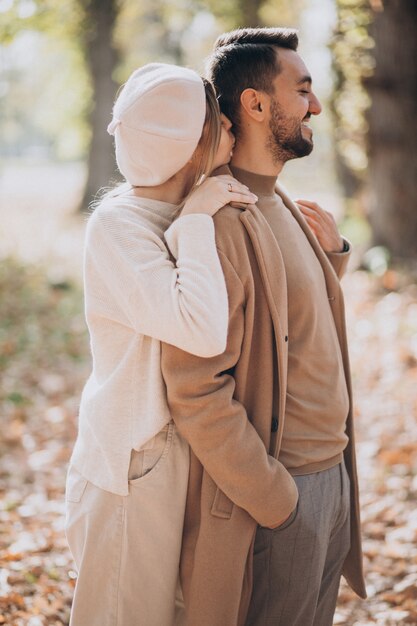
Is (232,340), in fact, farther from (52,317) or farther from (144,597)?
(52,317)

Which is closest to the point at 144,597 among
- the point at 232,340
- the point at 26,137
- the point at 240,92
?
the point at 232,340

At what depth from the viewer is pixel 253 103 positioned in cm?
242

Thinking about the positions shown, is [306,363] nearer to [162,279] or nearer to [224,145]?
[162,279]

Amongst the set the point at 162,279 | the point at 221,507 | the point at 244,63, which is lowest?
the point at 221,507

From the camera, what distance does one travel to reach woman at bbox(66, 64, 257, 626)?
2.16m

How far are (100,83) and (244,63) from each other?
16.0 m

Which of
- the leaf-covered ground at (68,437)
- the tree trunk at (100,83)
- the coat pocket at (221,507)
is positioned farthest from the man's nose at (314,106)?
the tree trunk at (100,83)

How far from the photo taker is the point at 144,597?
228cm

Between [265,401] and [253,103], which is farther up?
[253,103]

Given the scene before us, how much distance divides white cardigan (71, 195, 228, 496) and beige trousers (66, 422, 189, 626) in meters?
0.06

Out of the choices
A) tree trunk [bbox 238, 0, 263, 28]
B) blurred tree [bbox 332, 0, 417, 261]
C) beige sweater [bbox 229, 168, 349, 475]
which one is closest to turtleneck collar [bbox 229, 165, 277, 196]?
beige sweater [bbox 229, 168, 349, 475]

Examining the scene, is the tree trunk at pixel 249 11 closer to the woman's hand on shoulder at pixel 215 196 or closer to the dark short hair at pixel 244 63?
the dark short hair at pixel 244 63

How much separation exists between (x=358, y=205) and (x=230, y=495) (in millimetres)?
13631

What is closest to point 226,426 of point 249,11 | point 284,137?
point 284,137
